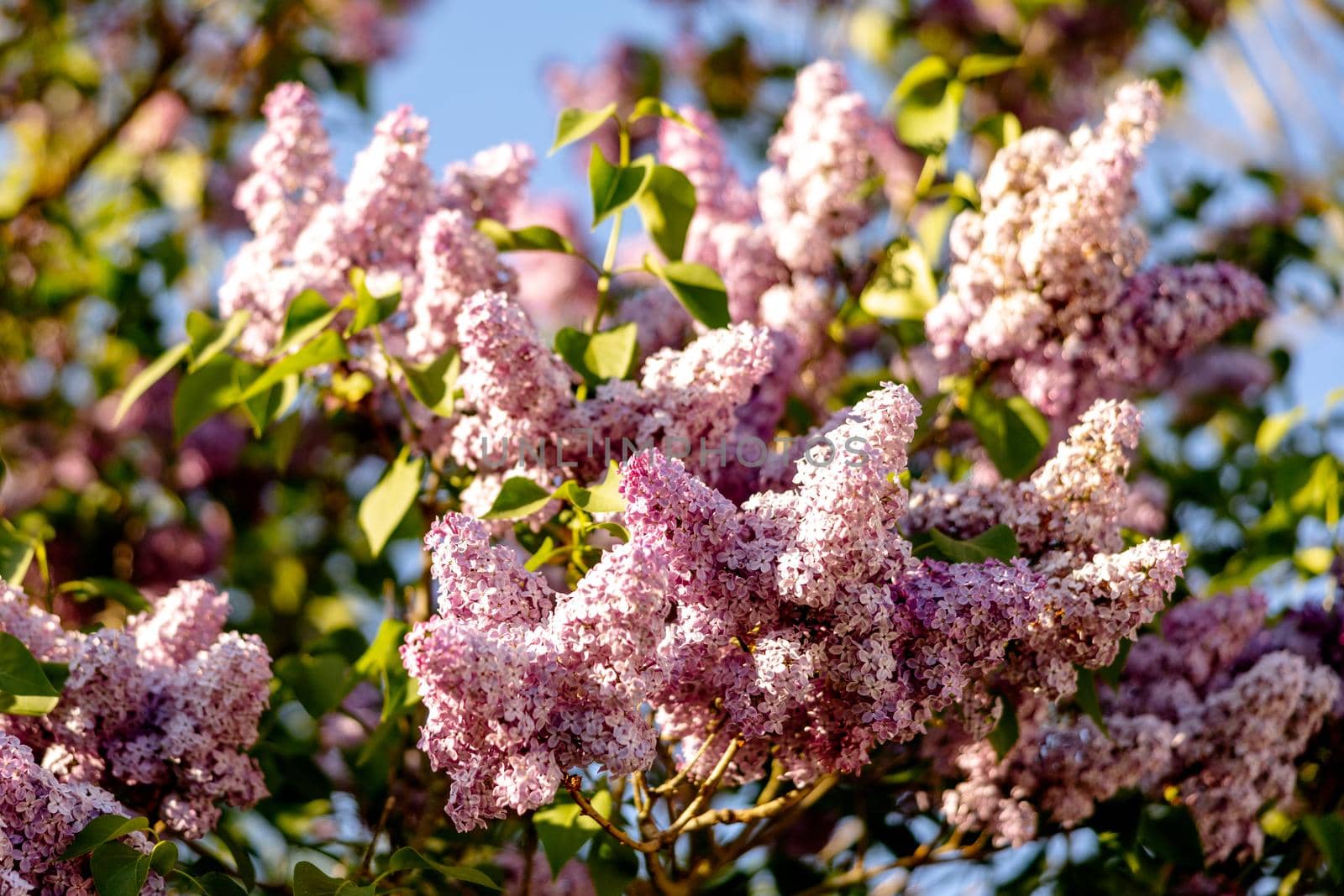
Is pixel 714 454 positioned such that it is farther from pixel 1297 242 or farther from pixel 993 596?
pixel 1297 242

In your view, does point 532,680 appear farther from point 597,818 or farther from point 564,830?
point 564,830

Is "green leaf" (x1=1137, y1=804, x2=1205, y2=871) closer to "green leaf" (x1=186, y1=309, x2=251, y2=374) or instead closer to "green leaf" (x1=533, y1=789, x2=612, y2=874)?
"green leaf" (x1=533, y1=789, x2=612, y2=874)

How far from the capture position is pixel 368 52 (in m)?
5.09

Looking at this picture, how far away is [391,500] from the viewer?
2.17 m

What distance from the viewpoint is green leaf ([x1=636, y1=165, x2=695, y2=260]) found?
86.7 inches

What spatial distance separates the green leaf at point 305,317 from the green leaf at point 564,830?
71 cm

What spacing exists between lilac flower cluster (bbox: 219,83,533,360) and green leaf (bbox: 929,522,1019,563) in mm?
746

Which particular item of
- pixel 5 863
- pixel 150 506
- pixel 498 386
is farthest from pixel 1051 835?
pixel 150 506

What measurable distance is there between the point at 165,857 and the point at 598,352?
31.7 inches

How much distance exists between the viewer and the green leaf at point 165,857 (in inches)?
65.4

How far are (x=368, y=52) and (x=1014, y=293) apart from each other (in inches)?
133

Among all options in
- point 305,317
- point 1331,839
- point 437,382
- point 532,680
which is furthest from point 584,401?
point 1331,839

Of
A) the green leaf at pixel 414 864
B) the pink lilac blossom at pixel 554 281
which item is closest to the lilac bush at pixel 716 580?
the green leaf at pixel 414 864

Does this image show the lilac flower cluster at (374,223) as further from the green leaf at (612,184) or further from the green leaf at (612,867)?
the green leaf at (612,867)
